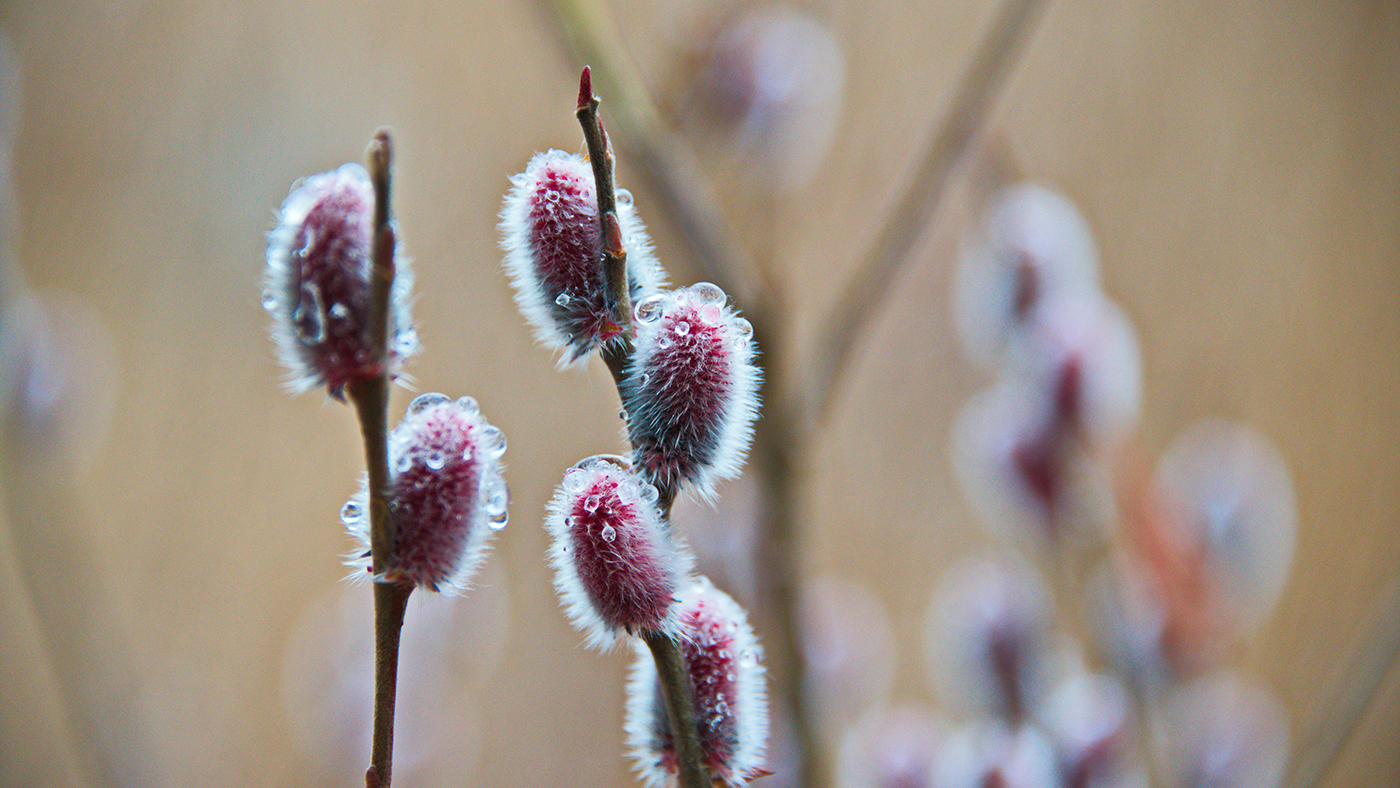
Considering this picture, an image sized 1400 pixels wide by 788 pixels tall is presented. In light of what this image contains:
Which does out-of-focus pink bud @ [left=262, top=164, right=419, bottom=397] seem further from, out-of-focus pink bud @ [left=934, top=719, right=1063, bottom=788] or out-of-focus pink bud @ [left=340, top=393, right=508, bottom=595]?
out-of-focus pink bud @ [left=934, top=719, right=1063, bottom=788]

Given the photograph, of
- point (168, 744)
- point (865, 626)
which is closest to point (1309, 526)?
point (865, 626)

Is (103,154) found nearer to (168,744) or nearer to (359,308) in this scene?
(168,744)

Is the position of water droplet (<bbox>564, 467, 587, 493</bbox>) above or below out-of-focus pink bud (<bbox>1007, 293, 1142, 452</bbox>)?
below

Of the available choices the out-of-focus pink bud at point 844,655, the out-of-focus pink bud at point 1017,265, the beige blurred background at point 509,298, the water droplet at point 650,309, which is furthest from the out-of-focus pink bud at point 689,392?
the beige blurred background at point 509,298

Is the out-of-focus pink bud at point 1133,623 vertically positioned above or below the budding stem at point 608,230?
below

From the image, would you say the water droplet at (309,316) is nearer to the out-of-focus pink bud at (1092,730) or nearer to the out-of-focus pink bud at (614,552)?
the out-of-focus pink bud at (614,552)

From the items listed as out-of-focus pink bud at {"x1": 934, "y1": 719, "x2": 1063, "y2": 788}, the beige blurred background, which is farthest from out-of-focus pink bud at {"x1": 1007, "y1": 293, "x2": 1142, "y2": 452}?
the beige blurred background
